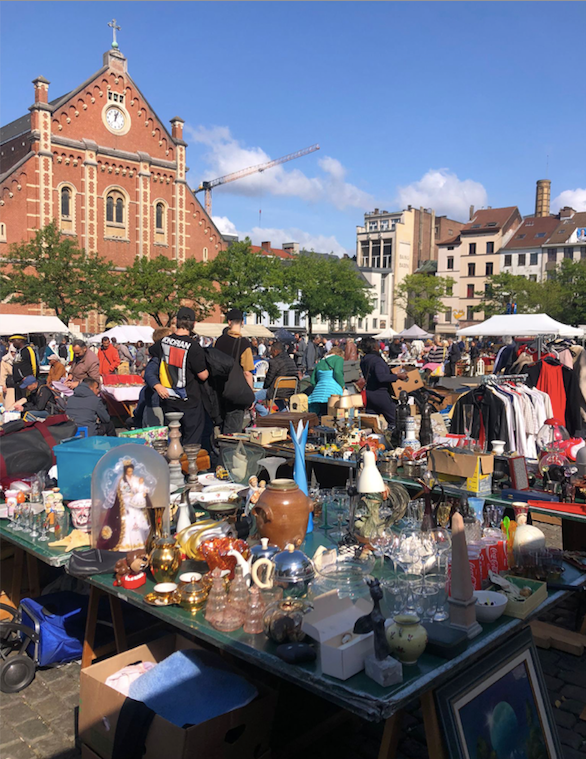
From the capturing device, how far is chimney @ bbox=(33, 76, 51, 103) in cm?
3244

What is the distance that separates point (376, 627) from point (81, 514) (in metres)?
2.31

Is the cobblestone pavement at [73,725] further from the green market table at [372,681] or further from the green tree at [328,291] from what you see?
the green tree at [328,291]

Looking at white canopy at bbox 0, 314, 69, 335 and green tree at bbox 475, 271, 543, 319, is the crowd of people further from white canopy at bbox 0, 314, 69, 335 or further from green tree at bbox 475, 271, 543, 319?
green tree at bbox 475, 271, 543, 319

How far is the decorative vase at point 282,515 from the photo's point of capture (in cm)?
330

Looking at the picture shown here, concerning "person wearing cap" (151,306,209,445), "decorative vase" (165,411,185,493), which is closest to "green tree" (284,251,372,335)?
"person wearing cap" (151,306,209,445)

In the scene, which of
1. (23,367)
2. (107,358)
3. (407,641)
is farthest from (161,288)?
(407,641)

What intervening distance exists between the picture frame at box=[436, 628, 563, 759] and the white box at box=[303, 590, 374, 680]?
36 centimetres

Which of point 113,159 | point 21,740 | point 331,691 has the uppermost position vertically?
point 113,159

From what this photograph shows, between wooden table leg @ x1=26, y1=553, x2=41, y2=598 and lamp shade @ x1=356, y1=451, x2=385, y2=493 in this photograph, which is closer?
lamp shade @ x1=356, y1=451, x2=385, y2=493

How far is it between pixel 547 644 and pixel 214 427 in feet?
12.9

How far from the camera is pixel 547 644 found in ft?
13.7

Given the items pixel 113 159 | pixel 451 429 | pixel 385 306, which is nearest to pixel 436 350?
pixel 451 429

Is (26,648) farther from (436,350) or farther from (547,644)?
(436,350)

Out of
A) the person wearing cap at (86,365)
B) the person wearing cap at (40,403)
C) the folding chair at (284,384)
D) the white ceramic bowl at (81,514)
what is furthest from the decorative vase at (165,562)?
the person wearing cap at (86,365)
